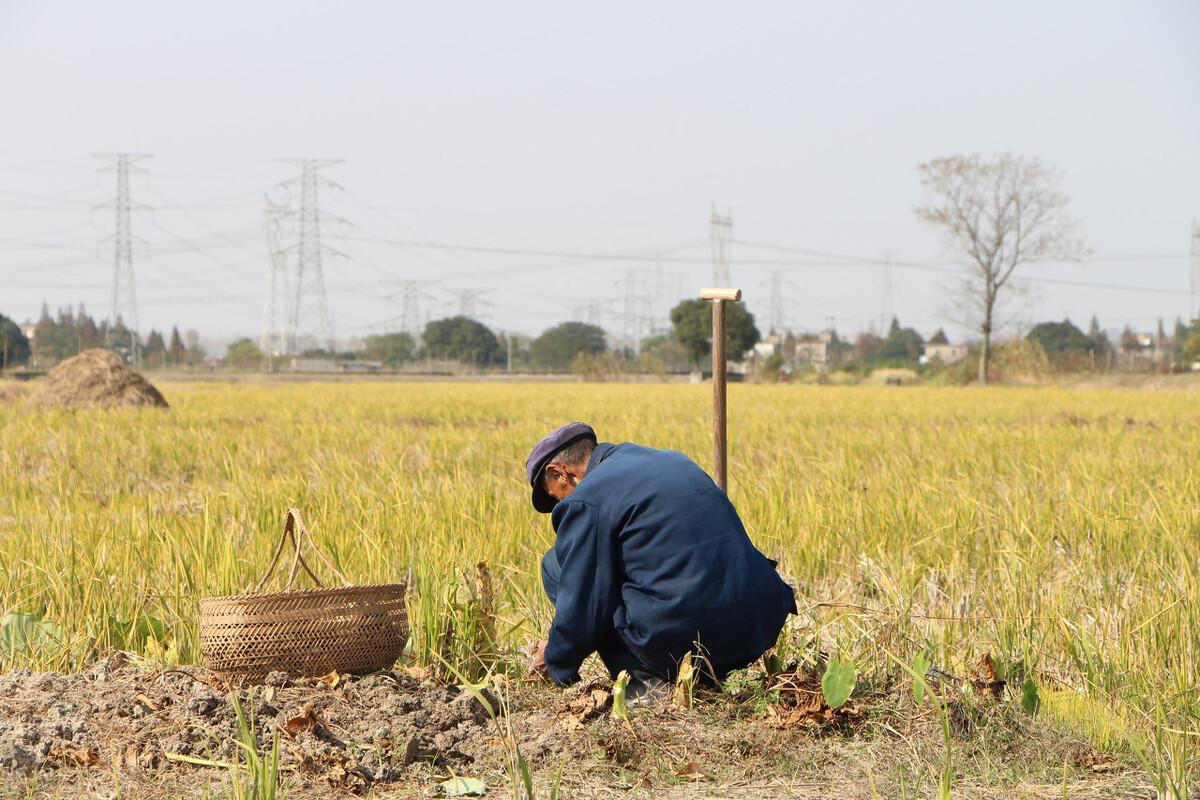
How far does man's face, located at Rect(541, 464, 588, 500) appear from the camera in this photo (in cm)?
280

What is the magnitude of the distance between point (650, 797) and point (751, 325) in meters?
54.5

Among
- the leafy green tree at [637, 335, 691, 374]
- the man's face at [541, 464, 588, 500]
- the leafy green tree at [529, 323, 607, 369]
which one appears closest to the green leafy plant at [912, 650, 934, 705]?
the man's face at [541, 464, 588, 500]

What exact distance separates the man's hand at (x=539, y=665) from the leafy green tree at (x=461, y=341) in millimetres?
63214

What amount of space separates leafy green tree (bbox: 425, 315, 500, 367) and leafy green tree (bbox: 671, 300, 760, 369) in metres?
15.1

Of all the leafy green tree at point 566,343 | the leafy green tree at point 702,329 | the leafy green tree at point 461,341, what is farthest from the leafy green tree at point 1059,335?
the leafy green tree at point 461,341

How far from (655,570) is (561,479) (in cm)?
36

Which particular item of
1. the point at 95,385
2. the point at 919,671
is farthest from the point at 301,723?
the point at 95,385

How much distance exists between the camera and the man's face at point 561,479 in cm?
280

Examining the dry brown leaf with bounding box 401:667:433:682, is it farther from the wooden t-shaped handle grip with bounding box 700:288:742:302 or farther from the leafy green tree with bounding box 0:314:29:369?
the leafy green tree with bounding box 0:314:29:369

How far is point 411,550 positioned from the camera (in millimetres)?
4012

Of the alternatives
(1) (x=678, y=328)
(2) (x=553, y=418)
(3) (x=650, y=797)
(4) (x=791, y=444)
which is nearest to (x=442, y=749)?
(3) (x=650, y=797)

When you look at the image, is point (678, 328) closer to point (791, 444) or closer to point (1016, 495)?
point (791, 444)

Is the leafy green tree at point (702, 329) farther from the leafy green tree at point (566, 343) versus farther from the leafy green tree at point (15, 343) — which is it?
the leafy green tree at point (15, 343)

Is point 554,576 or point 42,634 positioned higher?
point 554,576
